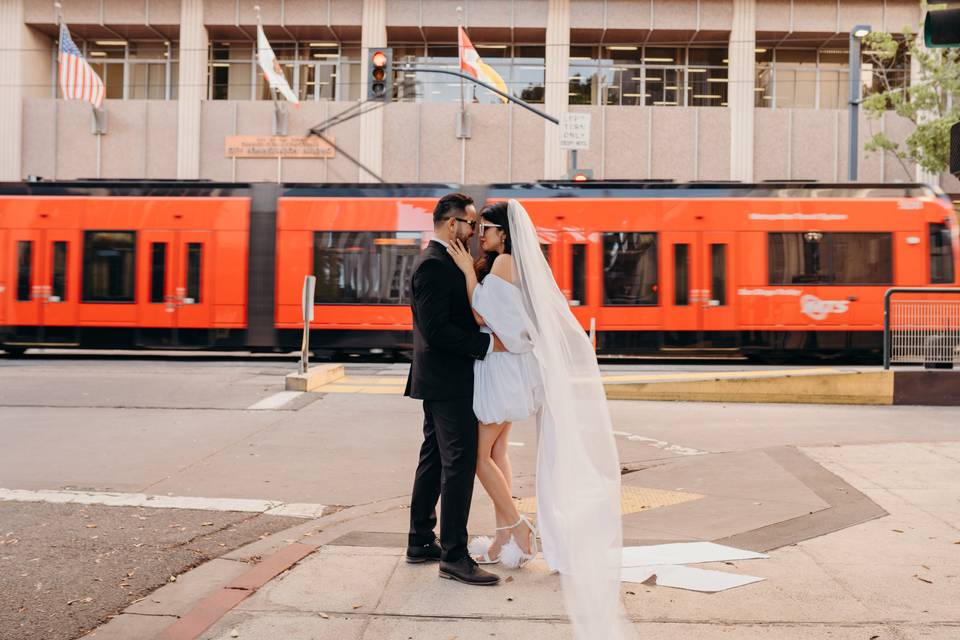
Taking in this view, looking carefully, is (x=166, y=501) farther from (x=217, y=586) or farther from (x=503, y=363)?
(x=503, y=363)

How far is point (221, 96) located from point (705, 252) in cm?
1840

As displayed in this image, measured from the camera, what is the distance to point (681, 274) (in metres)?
18.7

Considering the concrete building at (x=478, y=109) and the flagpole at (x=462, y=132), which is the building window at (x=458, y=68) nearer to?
the concrete building at (x=478, y=109)

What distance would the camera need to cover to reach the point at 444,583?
15.5 ft

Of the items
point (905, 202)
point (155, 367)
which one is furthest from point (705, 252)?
point (155, 367)

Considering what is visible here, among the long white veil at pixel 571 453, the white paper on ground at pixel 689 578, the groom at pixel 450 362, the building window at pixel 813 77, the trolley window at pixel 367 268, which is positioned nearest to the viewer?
the long white veil at pixel 571 453

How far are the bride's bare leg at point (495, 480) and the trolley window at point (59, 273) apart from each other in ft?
53.3

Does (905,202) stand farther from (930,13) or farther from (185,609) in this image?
(185,609)

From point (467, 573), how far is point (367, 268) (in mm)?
14588

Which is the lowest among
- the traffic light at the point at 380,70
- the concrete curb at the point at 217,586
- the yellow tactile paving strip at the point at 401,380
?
the concrete curb at the point at 217,586

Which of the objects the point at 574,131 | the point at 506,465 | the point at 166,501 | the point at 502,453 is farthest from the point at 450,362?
the point at 574,131

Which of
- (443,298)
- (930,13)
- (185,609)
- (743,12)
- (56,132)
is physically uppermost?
(743,12)

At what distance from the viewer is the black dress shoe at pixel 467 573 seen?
4691 mm

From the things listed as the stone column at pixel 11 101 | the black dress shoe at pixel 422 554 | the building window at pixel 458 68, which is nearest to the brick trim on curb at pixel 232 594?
the black dress shoe at pixel 422 554
